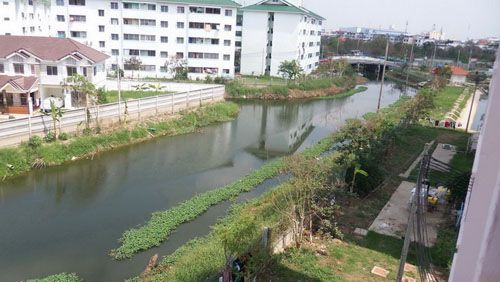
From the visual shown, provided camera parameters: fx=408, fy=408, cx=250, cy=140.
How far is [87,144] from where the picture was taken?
19.1m

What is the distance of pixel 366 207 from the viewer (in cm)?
1328

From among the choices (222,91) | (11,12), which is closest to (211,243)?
(222,91)

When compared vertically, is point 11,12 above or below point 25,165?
above

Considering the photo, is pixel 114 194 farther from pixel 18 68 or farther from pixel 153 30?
pixel 153 30

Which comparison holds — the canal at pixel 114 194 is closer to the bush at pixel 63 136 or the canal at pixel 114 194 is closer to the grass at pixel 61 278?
the grass at pixel 61 278

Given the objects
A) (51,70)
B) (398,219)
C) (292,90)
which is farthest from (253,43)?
(398,219)

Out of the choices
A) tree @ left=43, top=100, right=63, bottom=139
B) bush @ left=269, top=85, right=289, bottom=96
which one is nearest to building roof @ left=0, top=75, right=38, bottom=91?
tree @ left=43, top=100, right=63, bottom=139

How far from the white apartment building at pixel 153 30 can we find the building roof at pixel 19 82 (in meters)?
14.3

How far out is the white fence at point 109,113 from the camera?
17203 millimetres

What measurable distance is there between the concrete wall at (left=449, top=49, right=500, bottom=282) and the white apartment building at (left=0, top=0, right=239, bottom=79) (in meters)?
38.8

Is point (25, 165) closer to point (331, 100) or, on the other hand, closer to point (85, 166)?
point (85, 166)

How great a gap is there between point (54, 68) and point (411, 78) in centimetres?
4774

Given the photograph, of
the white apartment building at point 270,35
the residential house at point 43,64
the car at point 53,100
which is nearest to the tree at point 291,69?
the white apartment building at point 270,35


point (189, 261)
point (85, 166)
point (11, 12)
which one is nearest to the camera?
point (189, 261)
